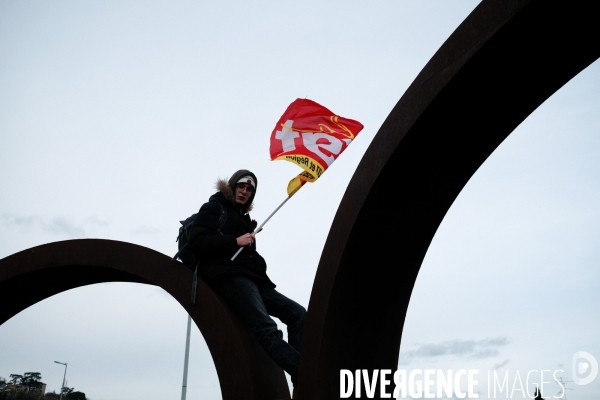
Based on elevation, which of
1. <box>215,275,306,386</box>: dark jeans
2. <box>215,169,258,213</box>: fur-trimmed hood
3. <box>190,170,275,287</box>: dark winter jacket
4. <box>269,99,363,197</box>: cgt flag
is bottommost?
<box>215,275,306,386</box>: dark jeans

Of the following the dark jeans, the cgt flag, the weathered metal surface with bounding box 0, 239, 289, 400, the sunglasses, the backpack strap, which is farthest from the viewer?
the sunglasses

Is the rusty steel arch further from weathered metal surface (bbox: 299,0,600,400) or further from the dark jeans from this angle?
the dark jeans

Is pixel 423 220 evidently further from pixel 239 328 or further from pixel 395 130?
pixel 239 328

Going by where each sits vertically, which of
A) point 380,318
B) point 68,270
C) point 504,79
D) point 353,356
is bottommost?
point 353,356

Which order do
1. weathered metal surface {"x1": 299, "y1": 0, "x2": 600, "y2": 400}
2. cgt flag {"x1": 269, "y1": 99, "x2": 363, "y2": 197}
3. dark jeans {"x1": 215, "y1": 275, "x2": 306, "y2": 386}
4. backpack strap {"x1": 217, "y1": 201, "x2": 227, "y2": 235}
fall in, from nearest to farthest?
weathered metal surface {"x1": 299, "y1": 0, "x2": 600, "y2": 400}, dark jeans {"x1": 215, "y1": 275, "x2": 306, "y2": 386}, backpack strap {"x1": 217, "y1": 201, "x2": 227, "y2": 235}, cgt flag {"x1": 269, "y1": 99, "x2": 363, "y2": 197}

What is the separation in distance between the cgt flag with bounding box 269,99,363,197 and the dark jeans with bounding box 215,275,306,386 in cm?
85

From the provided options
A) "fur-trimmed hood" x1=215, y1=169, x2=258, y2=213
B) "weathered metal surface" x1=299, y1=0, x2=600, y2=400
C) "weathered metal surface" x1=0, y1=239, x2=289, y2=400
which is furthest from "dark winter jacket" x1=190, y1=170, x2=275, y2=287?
"weathered metal surface" x1=299, y1=0, x2=600, y2=400

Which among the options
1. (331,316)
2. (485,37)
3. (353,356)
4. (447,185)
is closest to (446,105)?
(485,37)

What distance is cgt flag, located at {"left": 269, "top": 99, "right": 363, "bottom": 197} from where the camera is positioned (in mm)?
4602

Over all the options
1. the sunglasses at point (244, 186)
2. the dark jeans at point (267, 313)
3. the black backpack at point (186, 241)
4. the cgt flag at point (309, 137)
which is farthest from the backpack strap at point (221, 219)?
the cgt flag at point (309, 137)

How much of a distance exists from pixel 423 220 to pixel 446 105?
3.25ft

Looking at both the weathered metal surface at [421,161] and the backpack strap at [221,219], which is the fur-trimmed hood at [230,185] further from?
the weathered metal surface at [421,161]

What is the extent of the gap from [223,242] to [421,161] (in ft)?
5.20

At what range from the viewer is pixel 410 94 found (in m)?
3.42
